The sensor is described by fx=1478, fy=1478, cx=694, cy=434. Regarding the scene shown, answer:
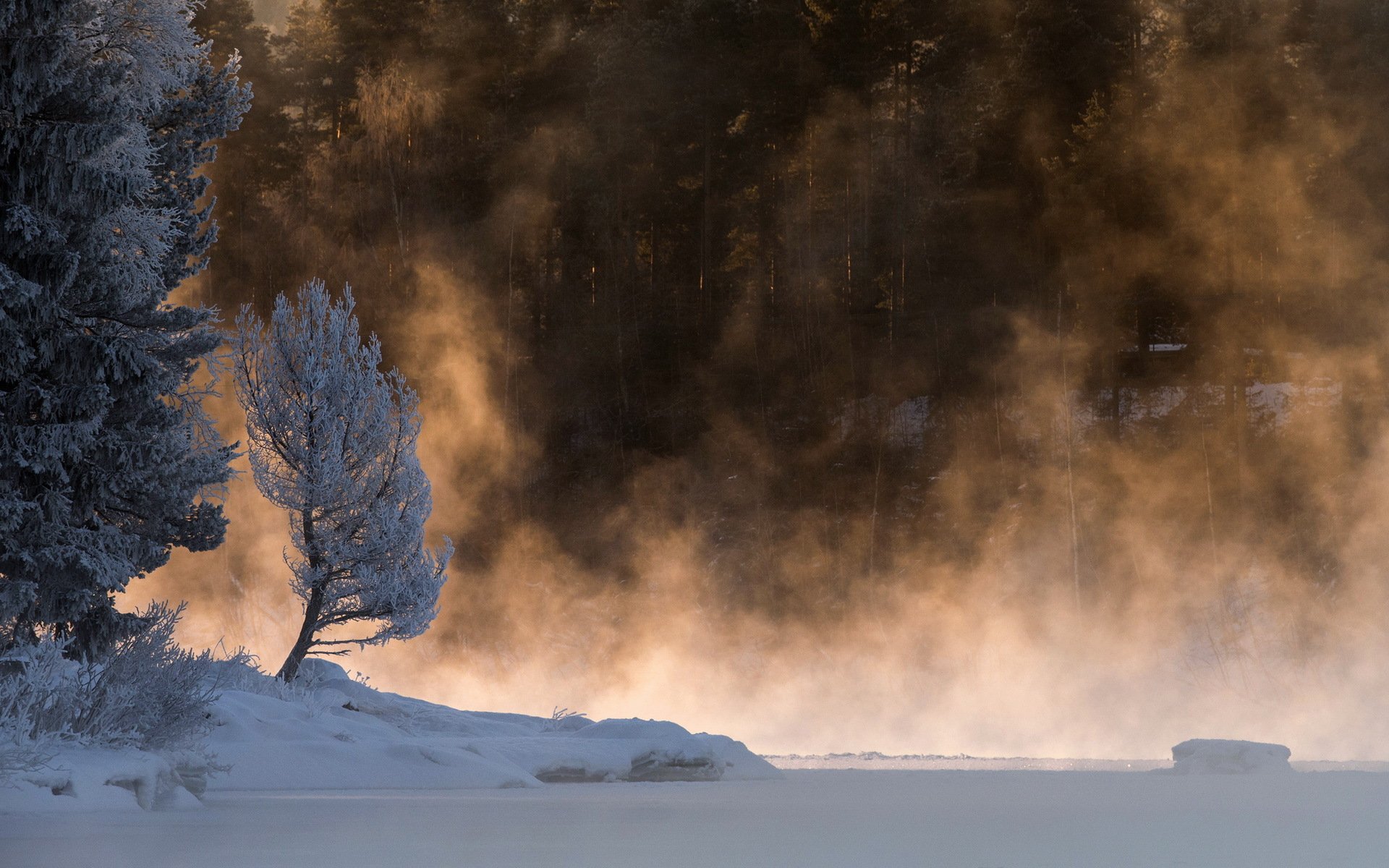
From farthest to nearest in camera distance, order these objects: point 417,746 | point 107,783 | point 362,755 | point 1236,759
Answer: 1. point 1236,759
2. point 417,746
3. point 362,755
4. point 107,783

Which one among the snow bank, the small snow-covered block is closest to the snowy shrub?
the snow bank

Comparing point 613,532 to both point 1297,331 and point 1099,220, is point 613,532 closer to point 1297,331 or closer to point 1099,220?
point 1099,220

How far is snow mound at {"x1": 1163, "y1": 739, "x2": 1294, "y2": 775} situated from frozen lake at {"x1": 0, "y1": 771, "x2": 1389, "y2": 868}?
444cm

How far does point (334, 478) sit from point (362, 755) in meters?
5.33

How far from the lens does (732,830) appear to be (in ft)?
27.7

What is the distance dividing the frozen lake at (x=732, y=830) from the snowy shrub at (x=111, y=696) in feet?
2.20

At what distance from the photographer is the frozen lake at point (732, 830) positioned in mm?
6840

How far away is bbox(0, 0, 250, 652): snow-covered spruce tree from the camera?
442 inches

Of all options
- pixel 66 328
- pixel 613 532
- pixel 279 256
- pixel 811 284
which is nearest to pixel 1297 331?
pixel 811 284

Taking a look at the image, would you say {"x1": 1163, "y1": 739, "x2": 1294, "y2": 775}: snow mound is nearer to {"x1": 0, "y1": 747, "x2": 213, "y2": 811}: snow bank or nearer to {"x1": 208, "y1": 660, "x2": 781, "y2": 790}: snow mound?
{"x1": 208, "y1": 660, "x2": 781, "y2": 790}: snow mound

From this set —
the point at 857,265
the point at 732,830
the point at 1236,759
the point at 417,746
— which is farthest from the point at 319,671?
the point at 857,265

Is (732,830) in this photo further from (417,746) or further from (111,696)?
(417,746)

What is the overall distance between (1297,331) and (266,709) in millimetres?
26338

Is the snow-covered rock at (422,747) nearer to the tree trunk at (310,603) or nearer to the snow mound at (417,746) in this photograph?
the snow mound at (417,746)
